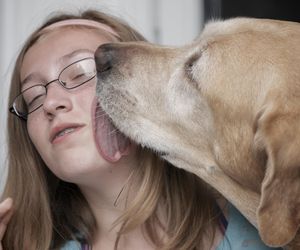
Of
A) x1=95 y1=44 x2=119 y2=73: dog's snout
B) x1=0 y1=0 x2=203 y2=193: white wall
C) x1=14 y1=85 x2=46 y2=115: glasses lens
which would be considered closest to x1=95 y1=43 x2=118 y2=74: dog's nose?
x1=95 y1=44 x2=119 y2=73: dog's snout

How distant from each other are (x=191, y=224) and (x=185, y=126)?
38cm

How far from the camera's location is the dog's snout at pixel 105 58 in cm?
132

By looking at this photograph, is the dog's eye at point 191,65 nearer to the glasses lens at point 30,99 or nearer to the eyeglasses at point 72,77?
the eyeglasses at point 72,77

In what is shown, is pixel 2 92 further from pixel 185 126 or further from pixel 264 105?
pixel 264 105

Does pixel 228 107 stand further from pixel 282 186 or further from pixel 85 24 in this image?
pixel 85 24

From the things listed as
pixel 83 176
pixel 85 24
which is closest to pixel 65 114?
pixel 83 176

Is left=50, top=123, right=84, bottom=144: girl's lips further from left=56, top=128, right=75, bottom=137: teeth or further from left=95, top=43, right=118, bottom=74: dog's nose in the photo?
left=95, top=43, right=118, bottom=74: dog's nose

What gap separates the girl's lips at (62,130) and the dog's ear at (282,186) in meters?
0.57

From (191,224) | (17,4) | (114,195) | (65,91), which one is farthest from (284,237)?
(17,4)

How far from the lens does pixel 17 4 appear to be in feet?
7.47

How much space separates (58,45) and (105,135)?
0.33 meters

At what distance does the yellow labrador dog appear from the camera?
105 centimetres

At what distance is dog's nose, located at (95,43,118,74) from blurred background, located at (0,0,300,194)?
0.83m

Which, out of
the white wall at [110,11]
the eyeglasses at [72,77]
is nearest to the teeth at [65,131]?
the eyeglasses at [72,77]
